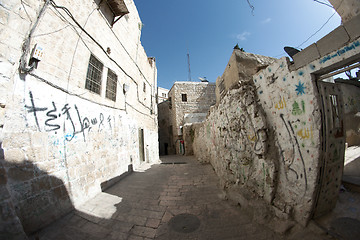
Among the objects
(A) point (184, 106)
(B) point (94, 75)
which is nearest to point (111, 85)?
(B) point (94, 75)

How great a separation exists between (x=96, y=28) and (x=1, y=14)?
2.87 meters

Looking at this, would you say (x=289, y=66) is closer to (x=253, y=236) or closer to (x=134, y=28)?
(x=253, y=236)

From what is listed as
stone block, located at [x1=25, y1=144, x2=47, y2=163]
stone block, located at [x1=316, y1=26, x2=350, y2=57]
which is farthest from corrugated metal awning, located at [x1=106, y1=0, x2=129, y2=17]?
stone block, located at [x1=316, y1=26, x2=350, y2=57]

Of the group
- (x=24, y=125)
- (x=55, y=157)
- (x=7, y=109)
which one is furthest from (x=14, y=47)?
(x=55, y=157)

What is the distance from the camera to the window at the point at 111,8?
4.95 m

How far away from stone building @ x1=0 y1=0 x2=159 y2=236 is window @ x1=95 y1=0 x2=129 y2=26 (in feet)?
0.12

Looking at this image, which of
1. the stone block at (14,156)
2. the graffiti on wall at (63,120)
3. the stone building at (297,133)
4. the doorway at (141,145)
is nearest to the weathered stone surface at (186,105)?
the doorway at (141,145)

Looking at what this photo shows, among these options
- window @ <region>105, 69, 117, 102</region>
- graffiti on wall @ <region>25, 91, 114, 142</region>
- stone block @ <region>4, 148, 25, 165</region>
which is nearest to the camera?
stone block @ <region>4, 148, 25, 165</region>

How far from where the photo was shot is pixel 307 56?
183 cm

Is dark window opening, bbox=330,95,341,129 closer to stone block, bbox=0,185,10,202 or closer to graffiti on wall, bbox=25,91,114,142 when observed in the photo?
stone block, bbox=0,185,10,202

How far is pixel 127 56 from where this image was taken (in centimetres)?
701

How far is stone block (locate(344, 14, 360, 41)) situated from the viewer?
4.65 ft

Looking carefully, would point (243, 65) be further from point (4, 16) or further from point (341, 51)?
point (4, 16)

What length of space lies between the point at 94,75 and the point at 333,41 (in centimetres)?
573
